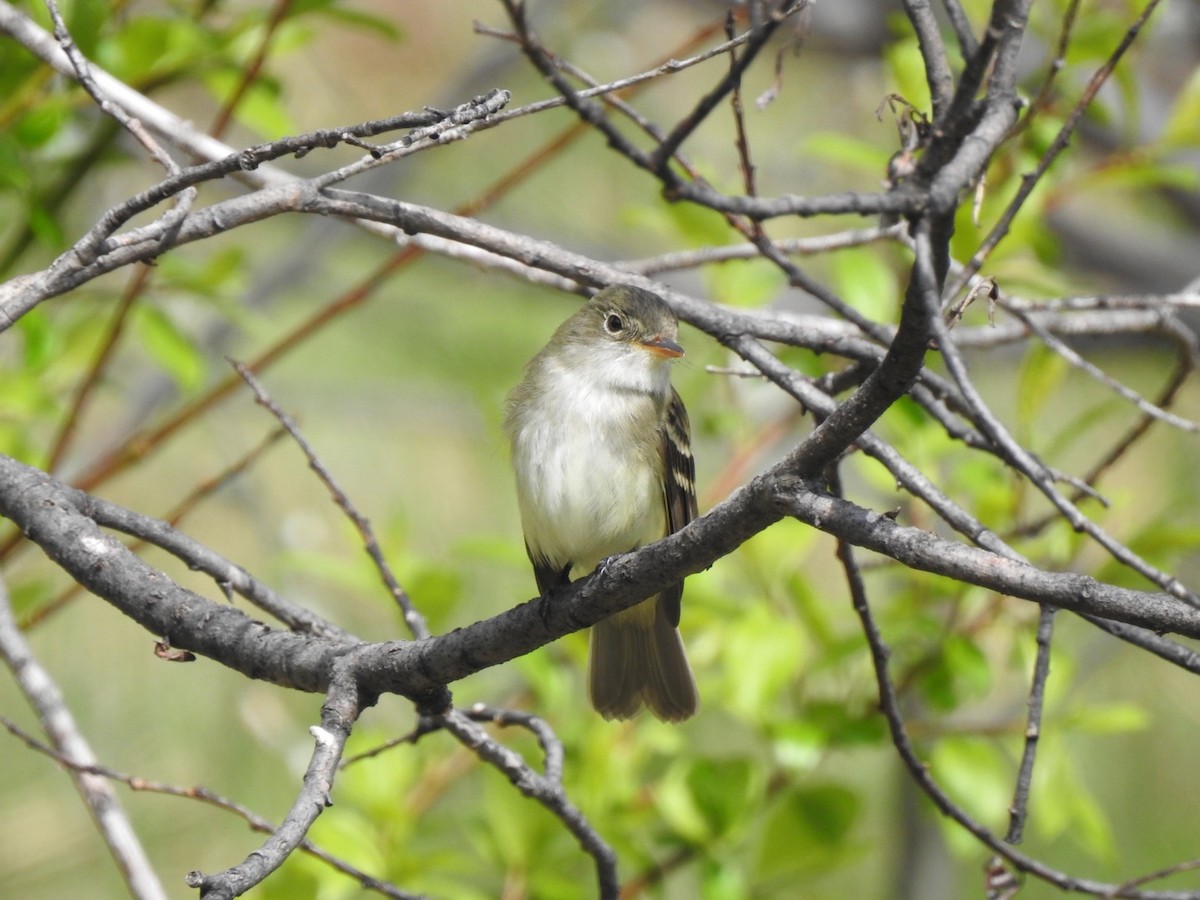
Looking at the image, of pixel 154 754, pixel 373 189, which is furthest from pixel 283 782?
pixel 373 189

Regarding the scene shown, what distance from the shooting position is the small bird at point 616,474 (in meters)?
3.41

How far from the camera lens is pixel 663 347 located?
3.71 metres

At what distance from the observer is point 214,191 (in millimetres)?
6680

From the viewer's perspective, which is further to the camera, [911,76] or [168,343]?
[168,343]

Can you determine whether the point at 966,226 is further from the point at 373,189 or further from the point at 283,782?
the point at 283,782

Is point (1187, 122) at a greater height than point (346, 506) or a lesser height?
greater

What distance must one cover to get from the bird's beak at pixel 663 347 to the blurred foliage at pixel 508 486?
1.15ft

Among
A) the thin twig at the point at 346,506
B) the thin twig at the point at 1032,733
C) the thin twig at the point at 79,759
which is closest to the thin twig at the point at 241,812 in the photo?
the thin twig at the point at 79,759

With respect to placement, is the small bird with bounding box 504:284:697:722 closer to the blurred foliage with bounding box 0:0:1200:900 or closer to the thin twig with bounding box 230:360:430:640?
the blurred foliage with bounding box 0:0:1200:900

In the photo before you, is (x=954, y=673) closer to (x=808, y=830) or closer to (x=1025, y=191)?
(x=808, y=830)

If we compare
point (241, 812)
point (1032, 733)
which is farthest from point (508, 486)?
point (1032, 733)

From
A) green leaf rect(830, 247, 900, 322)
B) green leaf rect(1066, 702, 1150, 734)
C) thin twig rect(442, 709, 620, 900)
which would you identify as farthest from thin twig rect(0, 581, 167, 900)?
green leaf rect(1066, 702, 1150, 734)

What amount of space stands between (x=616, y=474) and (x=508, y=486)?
13.3 feet

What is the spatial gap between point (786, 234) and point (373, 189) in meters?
2.03
